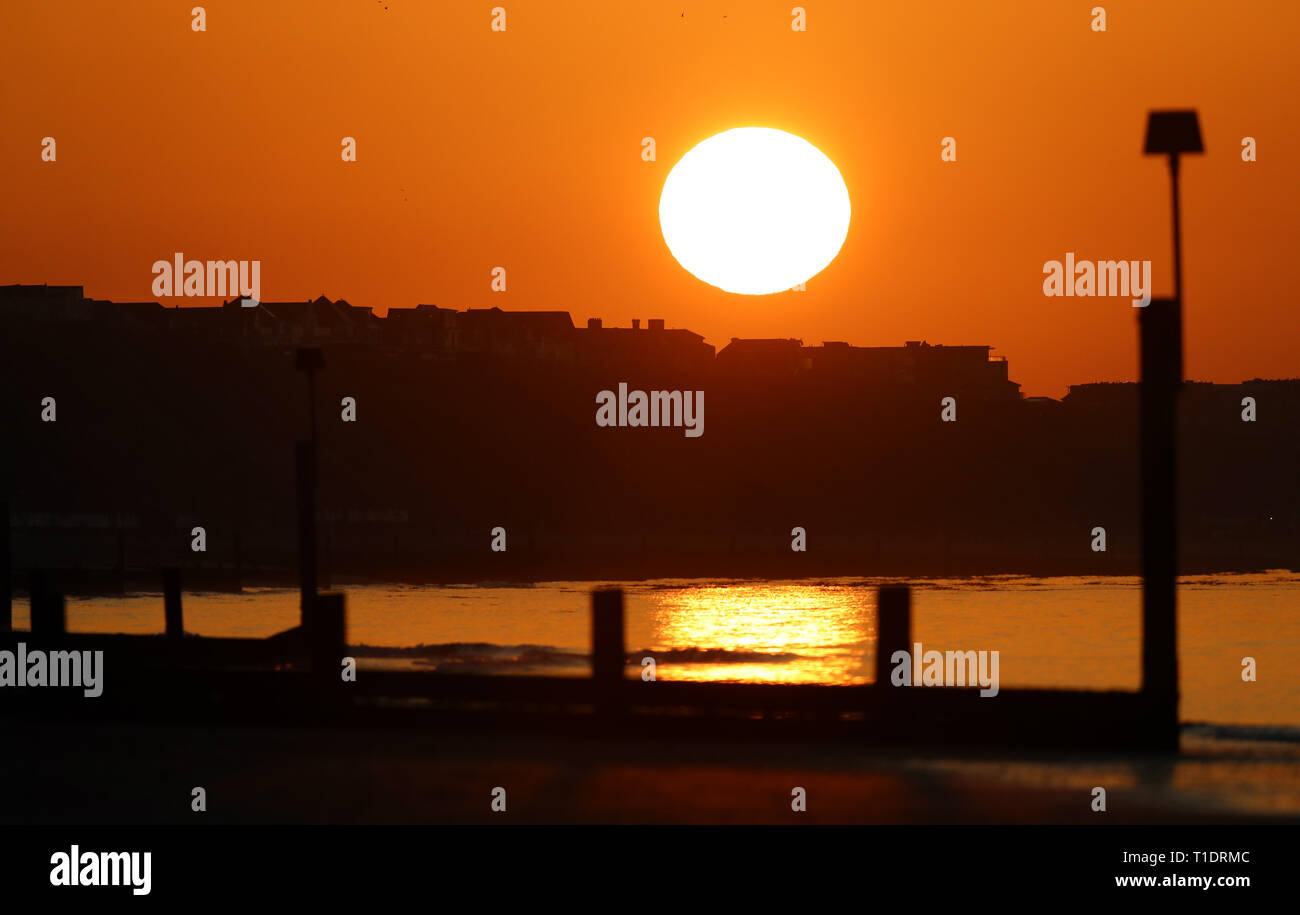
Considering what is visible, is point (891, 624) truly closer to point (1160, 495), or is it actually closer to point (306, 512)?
point (1160, 495)

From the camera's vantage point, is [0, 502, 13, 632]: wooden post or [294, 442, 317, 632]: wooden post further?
[294, 442, 317, 632]: wooden post

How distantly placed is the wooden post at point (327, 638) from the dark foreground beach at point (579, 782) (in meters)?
0.71

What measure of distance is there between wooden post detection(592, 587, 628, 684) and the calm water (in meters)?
12.1

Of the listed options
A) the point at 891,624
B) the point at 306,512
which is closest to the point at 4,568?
the point at 306,512

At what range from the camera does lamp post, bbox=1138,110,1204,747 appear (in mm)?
15664

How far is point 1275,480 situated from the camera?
559 feet

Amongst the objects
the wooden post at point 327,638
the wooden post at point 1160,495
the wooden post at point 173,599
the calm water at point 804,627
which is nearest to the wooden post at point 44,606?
the wooden post at point 327,638

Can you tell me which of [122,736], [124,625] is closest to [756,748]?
[122,736]

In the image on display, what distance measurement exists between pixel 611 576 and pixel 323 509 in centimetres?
6625

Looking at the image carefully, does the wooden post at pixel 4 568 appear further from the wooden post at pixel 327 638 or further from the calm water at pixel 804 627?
the wooden post at pixel 327 638

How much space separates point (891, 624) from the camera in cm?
1670

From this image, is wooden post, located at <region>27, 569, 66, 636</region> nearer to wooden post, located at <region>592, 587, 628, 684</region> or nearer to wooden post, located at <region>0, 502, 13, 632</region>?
wooden post, located at <region>0, 502, 13, 632</region>

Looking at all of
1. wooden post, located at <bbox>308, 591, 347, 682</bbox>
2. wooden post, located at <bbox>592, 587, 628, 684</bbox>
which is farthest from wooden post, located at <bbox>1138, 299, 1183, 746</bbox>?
wooden post, located at <bbox>308, 591, 347, 682</bbox>
